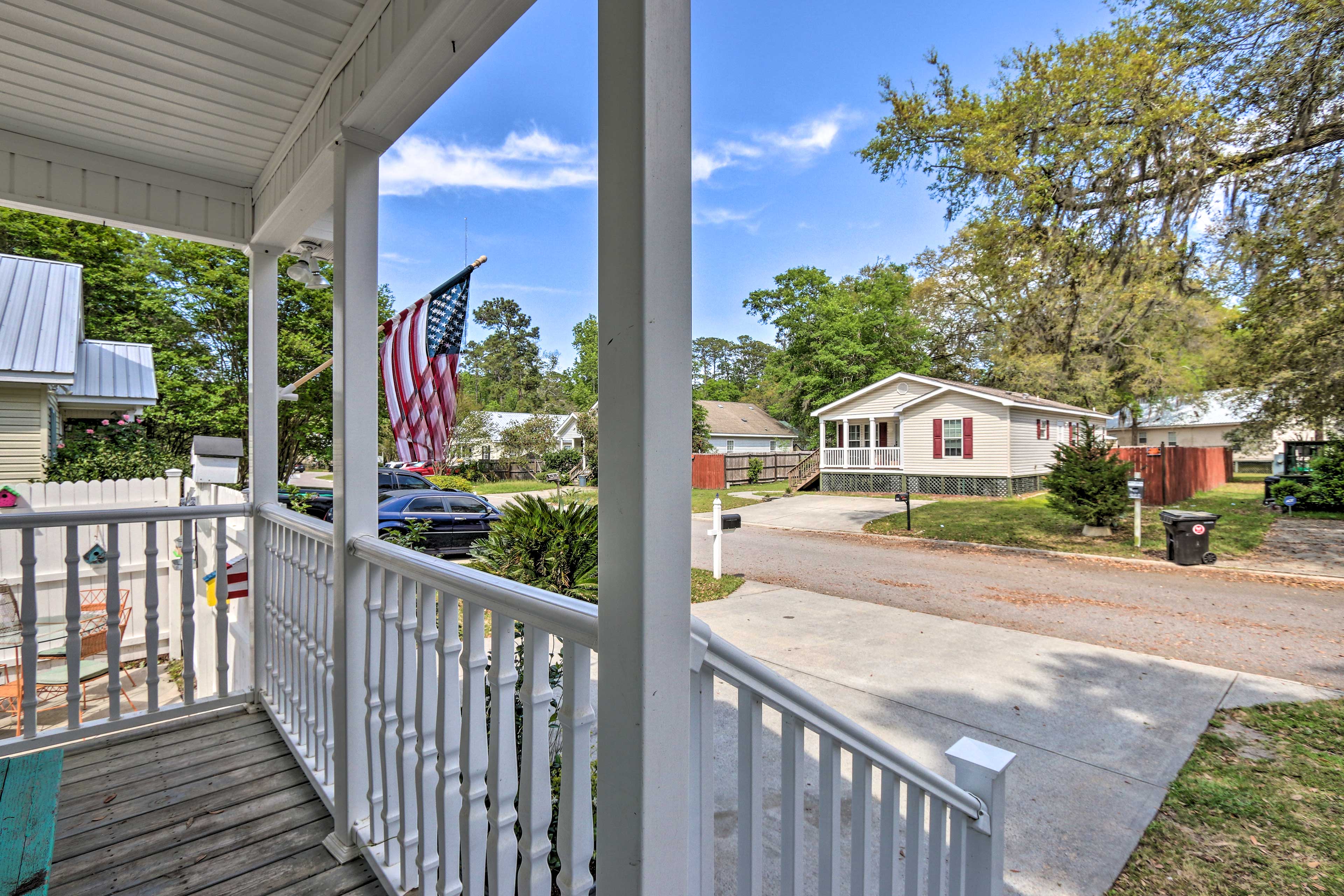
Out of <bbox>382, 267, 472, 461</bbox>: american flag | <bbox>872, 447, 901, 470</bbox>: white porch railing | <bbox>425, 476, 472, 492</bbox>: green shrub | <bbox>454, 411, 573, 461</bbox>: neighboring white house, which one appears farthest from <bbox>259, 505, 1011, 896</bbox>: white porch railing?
Answer: <bbox>454, 411, 573, 461</bbox>: neighboring white house

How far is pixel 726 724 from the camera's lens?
3.15 metres

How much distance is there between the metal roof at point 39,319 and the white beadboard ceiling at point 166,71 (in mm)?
5641

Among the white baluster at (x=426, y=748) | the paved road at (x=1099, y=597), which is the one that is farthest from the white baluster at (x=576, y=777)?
the paved road at (x=1099, y=597)

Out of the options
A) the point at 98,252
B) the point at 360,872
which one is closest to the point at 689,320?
the point at 360,872

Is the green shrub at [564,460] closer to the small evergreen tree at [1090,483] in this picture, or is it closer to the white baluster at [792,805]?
the white baluster at [792,805]

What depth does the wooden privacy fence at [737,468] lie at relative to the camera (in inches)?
674

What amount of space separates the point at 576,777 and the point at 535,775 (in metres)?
0.13

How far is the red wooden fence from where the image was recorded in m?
17.0

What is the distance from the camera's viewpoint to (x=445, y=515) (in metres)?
6.37

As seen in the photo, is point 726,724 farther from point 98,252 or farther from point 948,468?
point 98,252

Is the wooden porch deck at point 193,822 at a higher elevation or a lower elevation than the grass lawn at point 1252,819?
higher

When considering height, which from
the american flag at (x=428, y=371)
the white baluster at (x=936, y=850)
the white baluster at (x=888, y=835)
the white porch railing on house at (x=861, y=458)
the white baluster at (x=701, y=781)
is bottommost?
the white baluster at (x=936, y=850)

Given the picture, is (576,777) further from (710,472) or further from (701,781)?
(710,472)

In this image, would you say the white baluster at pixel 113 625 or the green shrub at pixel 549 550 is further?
the green shrub at pixel 549 550
